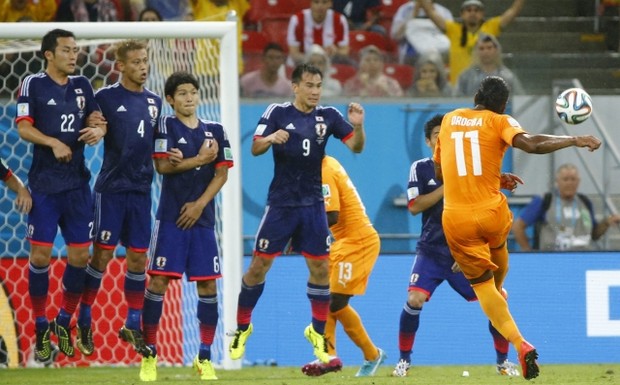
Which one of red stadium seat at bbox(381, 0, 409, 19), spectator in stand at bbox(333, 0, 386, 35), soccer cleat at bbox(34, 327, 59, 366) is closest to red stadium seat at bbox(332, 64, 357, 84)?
spectator in stand at bbox(333, 0, 386, 35)

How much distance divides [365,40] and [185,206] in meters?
5.73

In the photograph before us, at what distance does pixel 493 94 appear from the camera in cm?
880

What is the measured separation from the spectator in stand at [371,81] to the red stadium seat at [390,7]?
3.51 feet

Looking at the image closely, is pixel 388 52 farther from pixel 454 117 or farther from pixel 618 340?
pixel 454 117

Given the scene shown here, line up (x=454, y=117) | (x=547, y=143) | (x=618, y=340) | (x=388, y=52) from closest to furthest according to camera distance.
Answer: (x=547, y=143)
(x=454, y=117)
(x=618, y=340)
(x=388, y=52)

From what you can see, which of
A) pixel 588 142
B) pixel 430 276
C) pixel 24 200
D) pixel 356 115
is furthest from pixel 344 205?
pixel 588 142

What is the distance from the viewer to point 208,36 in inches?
440

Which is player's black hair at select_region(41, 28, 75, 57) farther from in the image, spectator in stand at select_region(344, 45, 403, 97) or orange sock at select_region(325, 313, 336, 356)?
spectator in stand at select_region(344, 45, 403, 97)

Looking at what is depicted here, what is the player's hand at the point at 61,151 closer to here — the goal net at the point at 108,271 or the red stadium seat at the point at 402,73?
the goal net at the point at 108,271

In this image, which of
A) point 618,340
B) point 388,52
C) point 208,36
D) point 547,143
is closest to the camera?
point 547,143

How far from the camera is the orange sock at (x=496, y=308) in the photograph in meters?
8.61

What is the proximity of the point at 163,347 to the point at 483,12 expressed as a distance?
557cm

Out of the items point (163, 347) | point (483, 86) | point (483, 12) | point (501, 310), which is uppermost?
point (483, 12)

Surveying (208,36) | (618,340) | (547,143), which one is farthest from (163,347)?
(547,143)
